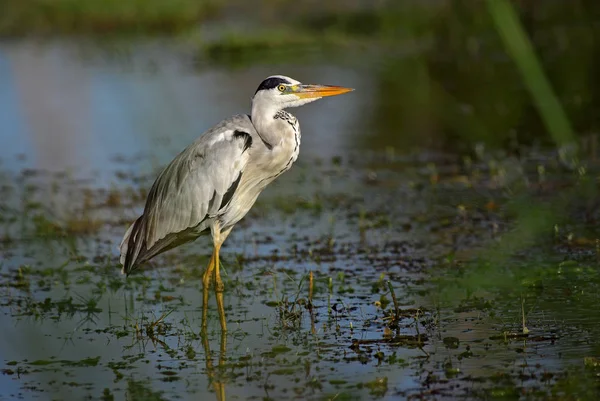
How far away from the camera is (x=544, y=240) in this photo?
7242 mm

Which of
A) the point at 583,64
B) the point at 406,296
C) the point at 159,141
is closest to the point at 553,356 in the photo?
the point at 406,296

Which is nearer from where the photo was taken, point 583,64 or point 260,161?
point 260,161

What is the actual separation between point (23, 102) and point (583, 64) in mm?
7744

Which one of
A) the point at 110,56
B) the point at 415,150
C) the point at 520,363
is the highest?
the point at 110,56

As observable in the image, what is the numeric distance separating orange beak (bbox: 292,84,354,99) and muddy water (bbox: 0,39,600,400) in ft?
3.49

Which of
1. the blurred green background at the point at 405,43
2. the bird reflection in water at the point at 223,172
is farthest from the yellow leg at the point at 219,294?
the blurred green background at the point at 405,43

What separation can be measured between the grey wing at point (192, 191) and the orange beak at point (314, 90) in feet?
1.04

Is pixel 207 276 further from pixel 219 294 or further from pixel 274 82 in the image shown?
pixel 274 82

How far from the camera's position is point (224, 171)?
20.0 ft

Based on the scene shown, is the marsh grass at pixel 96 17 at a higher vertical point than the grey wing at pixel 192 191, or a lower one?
higher

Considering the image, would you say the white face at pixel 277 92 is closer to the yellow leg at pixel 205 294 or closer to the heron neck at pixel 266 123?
the heron neck at pixel 266 123

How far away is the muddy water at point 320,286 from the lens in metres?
4.79

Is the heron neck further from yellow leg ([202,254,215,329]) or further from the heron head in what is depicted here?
yellow leg ([202,254,215,329])

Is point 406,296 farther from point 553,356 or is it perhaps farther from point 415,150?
point 415,150
